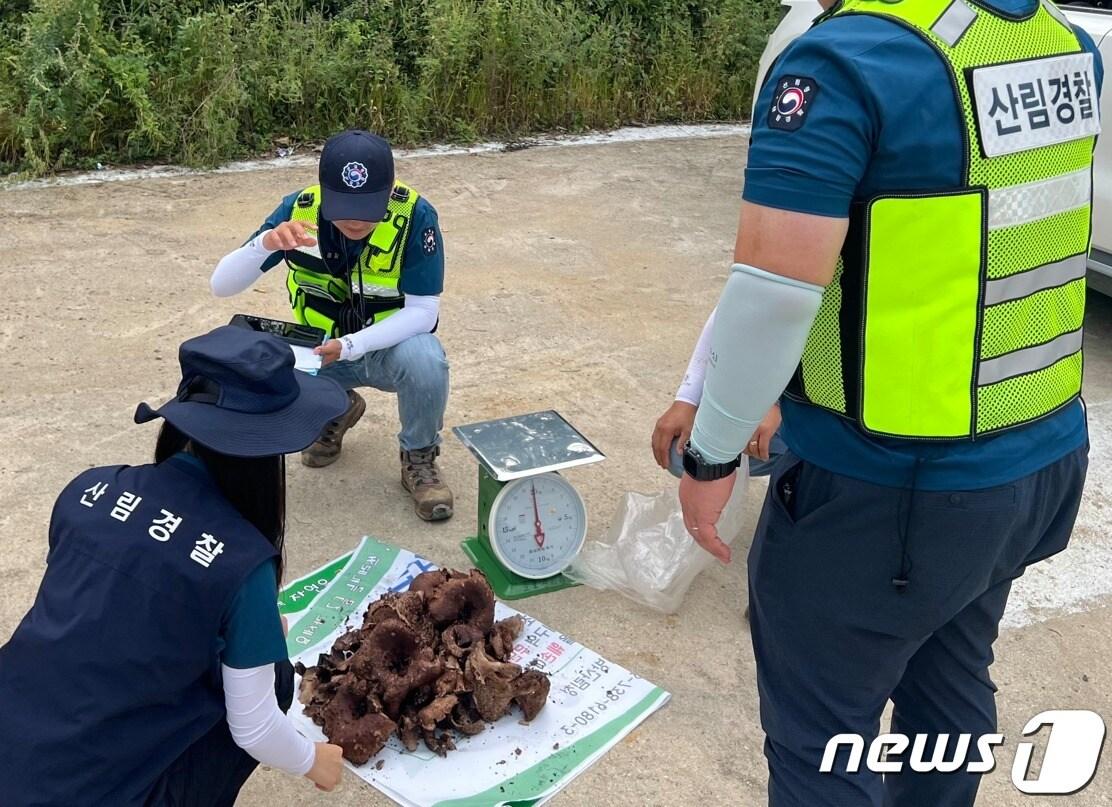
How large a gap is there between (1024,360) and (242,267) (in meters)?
2.33

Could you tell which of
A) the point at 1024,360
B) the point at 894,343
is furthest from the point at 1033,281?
the point at 894,343

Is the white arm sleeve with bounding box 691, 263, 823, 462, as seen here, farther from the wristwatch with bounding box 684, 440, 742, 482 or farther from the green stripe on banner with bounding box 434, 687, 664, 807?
the green stripe on banner with bounding box 434, 687, 664, 807

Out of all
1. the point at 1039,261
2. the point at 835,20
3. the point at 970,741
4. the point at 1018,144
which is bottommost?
the point at 970,741

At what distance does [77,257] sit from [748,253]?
14.5 feet

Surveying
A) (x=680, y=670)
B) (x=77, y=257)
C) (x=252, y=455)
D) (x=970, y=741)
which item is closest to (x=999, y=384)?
(x=970, y=741)

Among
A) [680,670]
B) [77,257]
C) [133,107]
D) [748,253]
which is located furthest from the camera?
[133,107]

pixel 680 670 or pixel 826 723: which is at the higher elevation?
pixel 826 723

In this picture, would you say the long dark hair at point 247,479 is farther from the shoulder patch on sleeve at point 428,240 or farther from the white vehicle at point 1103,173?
the white vehicle at point 1103,173

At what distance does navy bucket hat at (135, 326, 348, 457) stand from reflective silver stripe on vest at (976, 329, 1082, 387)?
1.03 m

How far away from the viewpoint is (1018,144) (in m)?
1.59

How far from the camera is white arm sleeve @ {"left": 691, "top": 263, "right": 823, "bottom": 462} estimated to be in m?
1.55

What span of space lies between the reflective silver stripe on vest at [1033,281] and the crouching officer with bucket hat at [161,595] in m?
1.05

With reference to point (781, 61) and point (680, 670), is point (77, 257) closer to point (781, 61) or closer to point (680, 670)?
point (680, 670)

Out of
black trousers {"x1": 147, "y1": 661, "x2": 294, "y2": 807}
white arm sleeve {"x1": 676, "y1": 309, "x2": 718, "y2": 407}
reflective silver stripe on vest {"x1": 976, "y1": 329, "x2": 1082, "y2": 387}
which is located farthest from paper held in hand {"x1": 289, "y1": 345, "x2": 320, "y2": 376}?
reflective silver stripe on vest {"x1": 976, "y1": 329, "x2": 1082, "y2": 387}
